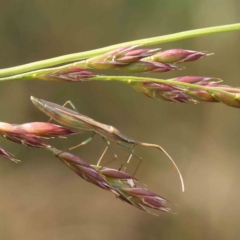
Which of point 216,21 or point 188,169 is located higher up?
point 216,21

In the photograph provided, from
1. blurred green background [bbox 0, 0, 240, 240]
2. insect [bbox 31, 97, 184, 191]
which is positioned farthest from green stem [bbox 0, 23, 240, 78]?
blurred green background [bbox 0, 0, 240, 240]

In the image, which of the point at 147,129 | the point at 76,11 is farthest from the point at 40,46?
the point at 147,129

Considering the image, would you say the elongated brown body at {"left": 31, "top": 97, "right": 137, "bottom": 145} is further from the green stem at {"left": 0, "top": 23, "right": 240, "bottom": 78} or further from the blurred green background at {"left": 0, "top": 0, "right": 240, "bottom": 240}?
the blurred green background at {"left": 0, "top": 0, "right": 240, "bottom": 240}

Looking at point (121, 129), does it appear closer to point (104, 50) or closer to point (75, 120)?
point (75, 120)

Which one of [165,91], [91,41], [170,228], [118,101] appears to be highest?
[91,41]

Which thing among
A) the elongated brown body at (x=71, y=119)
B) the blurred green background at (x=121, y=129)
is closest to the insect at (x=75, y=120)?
the elongated brown body at (x=71, y=119)

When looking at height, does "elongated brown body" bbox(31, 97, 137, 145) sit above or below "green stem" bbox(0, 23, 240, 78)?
below

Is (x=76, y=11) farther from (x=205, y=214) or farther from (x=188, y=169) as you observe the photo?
(x=205, y=214)

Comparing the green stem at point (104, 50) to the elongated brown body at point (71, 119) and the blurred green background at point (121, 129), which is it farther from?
the blurred green background at point (121, 129)
